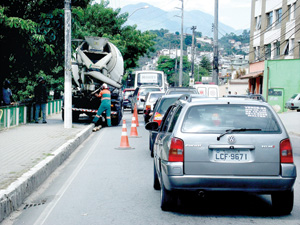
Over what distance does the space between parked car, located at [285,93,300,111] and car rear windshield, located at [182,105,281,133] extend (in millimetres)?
34049

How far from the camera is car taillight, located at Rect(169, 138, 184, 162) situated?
19.9 ft

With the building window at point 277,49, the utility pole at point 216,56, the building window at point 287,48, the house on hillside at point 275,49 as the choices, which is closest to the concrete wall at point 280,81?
the house on hillside at point 275,49

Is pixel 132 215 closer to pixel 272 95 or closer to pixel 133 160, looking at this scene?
pixel 133 160

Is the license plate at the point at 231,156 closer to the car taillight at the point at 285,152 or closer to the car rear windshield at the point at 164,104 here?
the car taillight at the point at 285,152

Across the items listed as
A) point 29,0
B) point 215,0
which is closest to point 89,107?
point 29,0

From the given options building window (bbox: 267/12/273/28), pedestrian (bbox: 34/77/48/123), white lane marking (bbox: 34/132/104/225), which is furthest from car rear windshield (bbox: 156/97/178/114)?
building window (bbox: 267/12/273/28)

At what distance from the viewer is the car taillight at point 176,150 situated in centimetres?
605

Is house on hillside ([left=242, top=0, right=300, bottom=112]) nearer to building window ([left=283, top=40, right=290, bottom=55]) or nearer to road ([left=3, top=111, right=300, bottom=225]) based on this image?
building window ([left=283, top=40, right=290, bottom=55])

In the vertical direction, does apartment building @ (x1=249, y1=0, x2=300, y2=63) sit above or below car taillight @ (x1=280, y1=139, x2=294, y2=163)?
above

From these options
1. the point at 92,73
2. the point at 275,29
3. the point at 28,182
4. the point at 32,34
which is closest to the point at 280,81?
the point at 275,29

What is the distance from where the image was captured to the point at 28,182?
780 cm

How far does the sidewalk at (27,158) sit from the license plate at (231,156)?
2764 millimetres

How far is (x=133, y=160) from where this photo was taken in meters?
11.8

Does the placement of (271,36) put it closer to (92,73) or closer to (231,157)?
(92,73)
